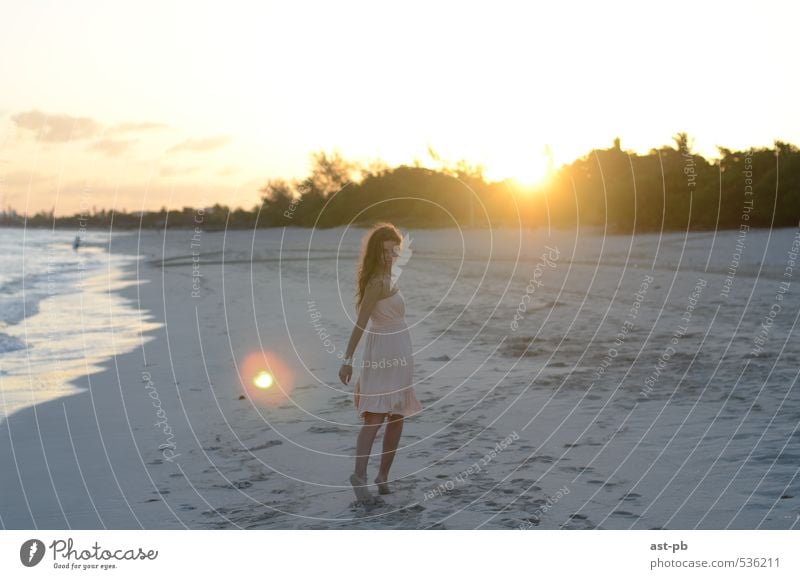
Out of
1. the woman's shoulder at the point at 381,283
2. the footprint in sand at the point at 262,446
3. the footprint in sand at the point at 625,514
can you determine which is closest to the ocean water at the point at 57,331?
the footprint in sand at the point at 262,446

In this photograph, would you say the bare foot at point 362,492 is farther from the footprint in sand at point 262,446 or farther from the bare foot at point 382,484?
the footprint in sand at point 262,446

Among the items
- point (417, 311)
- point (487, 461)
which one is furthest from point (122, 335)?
point (487, 461)

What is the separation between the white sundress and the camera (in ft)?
21.0

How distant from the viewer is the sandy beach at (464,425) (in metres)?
6.09

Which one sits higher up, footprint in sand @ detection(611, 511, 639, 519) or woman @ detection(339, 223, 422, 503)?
woman @ detection(339, 223, 422, 503)

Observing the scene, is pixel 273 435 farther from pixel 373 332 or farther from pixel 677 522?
pixel 677 522

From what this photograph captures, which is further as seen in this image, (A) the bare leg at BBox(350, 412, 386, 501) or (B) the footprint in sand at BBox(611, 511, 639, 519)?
(A) the bare leg at BBox(350, 412, 386, 501)

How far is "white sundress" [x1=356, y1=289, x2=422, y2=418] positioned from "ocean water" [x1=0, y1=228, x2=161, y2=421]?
449 centimetres

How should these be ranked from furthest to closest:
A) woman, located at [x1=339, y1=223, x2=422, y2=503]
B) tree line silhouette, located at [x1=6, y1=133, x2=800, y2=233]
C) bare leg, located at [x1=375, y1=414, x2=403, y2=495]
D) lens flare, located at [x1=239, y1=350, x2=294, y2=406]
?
tree line silhouette, located at [x1=6, y1=133, x2=800, y2=233]
lens flare, located at [x1=239, y1=350, x2=294, y2=406]
bare leg, located at [x1=375, y1=414, x2=403, y2=495]
woman, located at [x1=339, y1=223, x2=422, y2=503]

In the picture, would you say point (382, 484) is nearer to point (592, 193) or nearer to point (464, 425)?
point (464, 425)

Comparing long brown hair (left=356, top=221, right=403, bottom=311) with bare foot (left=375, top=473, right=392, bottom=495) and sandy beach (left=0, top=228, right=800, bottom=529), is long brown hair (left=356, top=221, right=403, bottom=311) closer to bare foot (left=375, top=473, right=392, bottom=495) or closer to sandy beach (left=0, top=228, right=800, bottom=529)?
bare foot (left=375, top=473, right=392, bottom=495)

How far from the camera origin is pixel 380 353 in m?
6.41

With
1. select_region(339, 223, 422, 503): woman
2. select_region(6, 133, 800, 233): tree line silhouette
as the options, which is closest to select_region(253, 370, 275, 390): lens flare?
select_region(339, 223, 422, 503): woman
